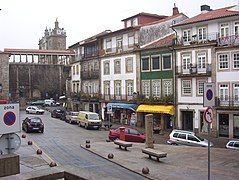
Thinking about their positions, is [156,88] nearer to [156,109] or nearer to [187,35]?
[156,109]

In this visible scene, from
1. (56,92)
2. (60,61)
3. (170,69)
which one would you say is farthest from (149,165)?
(60,61)

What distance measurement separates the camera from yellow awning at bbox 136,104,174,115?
3781 centimetres

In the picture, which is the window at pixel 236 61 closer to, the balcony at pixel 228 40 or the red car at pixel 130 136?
the balcony at pixel 228 40

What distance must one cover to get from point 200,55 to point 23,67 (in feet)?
177

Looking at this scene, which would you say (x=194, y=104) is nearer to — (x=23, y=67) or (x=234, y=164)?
(x=234, y=164)

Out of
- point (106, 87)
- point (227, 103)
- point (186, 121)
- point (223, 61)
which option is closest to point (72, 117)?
point (106, 87)

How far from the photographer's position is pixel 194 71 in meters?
35.5

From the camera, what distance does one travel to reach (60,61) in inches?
3479

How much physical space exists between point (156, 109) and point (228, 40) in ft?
34.1

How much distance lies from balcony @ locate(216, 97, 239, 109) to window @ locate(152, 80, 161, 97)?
775 centimetres

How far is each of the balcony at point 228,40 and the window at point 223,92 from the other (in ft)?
12.0

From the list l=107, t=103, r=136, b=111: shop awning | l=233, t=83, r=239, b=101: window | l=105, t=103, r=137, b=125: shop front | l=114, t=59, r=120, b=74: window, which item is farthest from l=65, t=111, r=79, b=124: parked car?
l=233, t=83, r=239, b=101: window

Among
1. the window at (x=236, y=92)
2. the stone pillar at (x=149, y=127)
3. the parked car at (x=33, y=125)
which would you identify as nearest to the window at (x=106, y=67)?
the parked car at (x=33, y=125)

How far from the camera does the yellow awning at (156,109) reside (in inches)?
1489
